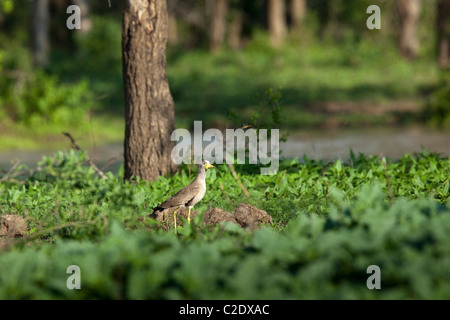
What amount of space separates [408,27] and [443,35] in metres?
2.86

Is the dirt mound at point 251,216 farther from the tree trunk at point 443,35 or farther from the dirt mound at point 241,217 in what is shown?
the tree trunk at point 443,35

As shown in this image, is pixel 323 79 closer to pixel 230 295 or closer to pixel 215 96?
pixel 215 96

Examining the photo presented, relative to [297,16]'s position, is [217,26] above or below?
below

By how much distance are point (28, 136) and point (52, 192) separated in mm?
8087

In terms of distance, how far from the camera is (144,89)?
8656 millimetres

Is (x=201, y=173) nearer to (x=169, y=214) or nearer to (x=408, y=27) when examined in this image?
(x=169, y=214)

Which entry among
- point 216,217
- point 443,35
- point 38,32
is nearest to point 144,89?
point 216,217

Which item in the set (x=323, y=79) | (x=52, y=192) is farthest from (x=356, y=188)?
(x=323, y=79)

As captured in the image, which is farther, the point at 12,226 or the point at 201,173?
the point at 201,173

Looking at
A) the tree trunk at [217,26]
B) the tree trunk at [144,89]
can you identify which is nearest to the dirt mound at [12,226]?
the tree trunk at [144,89]

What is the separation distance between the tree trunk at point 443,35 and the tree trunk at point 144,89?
19.5 m

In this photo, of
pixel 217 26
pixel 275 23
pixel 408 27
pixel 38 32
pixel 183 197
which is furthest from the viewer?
pixel 275 23

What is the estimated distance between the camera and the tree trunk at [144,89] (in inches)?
340
